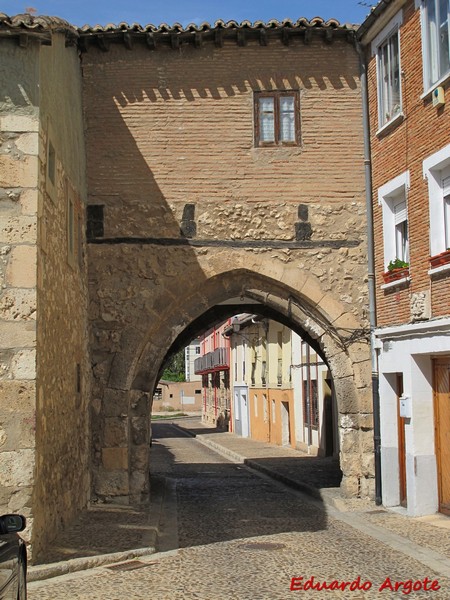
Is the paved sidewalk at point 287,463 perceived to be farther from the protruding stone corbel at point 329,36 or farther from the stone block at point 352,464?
the protruding stone corbel at point 329,36

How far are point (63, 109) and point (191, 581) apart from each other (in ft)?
20.0

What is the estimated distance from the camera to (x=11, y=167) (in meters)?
8.85

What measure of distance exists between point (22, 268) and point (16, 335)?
66 cm

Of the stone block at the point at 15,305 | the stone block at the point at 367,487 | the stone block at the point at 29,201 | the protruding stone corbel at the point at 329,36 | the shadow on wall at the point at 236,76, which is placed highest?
the protruding stone corbel at the point at 329,36

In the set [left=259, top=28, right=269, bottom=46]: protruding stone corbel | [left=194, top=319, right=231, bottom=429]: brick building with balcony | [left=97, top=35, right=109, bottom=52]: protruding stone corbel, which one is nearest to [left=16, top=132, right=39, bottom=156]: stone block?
[left=97, top=35, right=109, bottom=52]: protruding stone corbel

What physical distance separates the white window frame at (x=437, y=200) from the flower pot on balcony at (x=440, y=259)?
106mm

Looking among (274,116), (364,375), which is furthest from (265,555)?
(274,116)

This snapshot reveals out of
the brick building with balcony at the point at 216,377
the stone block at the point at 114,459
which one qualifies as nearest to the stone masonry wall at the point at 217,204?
the stone block at the point at 114,459

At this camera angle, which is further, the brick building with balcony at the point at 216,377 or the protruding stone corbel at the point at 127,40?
the brick building with balcony at the point at 216,377

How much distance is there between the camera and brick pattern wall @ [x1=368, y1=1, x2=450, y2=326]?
37.4 ft

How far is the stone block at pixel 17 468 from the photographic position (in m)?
8.46

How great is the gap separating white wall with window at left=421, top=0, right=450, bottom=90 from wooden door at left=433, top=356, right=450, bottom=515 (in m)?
3.68

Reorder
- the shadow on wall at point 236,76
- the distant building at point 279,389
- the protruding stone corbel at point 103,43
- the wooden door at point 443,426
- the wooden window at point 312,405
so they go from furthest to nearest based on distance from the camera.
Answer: the wooden window at point 312,405, the distant building at point 279,389, the shadow on wall at point 236,76, the protruding stone corbel at point 103,43, the wooden door at point 443,426

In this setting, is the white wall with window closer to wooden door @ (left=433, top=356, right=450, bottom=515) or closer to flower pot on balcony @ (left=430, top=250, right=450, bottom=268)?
flower pot on balcony @ (left=430, top=250, right=450, bottom=268)
